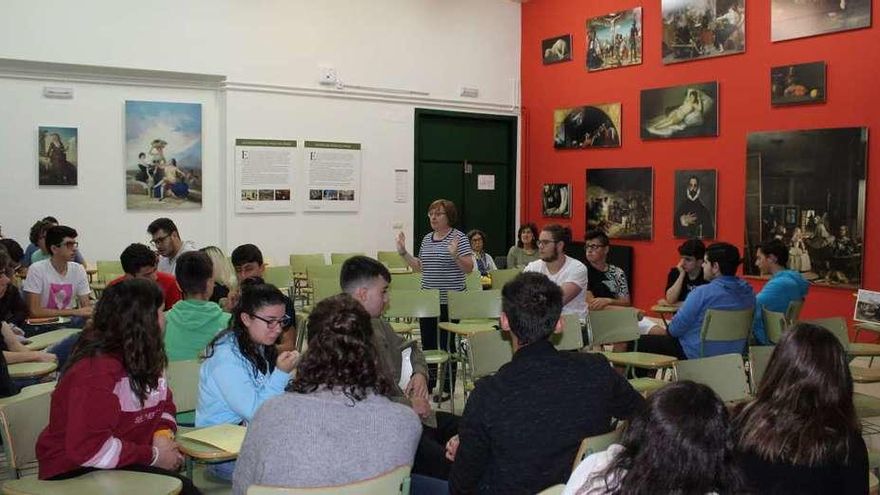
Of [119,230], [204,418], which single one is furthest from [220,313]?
[119,230]

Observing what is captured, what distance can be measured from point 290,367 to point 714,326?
348 centimetres

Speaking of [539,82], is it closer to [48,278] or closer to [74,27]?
[74,27]

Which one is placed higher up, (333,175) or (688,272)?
(333,175)

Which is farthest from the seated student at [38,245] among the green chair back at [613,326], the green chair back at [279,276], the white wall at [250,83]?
the green chair back at [613,326]

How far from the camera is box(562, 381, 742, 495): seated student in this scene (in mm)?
1779

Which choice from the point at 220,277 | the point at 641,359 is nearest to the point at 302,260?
the point at 220,277

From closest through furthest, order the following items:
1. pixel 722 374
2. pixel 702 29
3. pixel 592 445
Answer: pixel 592 445, pixel 722 374, pixel 702 29

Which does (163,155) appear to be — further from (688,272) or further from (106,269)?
(688,272)

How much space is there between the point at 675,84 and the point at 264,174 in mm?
5481

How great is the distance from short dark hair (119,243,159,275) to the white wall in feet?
16.2

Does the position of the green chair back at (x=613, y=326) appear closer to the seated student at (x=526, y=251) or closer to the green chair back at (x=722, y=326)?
the green chair back at (x=722, y=326)

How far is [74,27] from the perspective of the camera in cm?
957

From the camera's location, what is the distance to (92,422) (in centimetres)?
292

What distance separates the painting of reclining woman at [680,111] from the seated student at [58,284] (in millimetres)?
7379
